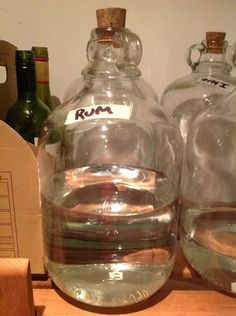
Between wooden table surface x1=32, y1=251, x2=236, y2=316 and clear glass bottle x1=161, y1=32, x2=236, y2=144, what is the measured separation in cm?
27

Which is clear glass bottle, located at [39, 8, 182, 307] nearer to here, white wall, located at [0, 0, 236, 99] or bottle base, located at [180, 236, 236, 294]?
bottle base, located at [180, 236, 236, 294]

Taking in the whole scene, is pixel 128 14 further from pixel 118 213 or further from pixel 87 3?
pixel 118 213

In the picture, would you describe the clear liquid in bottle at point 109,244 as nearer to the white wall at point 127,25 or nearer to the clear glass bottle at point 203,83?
the clear glass bottle at point 203,83

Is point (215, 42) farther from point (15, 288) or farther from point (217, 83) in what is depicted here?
point (15, 288)

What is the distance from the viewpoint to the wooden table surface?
46 cm

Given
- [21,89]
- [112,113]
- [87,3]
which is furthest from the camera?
[87,3]

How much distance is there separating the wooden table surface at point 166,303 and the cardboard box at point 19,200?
0.15ft

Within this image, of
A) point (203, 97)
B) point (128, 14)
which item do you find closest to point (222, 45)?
point (203, 97)

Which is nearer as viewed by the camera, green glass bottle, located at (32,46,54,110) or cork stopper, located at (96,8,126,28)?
cork stopper, located at (96,8,126,28)

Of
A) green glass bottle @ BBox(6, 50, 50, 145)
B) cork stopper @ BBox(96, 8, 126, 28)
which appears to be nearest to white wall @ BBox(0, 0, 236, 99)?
green glass bottle @ BBox(6, 50, 50, 145)

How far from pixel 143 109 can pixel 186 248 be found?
0.73 ft

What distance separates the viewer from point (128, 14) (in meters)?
0.74

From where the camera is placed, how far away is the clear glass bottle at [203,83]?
2.14 ft

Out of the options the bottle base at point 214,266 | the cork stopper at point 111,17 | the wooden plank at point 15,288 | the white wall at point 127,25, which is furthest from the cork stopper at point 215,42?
the wooden plank at point 15,288
